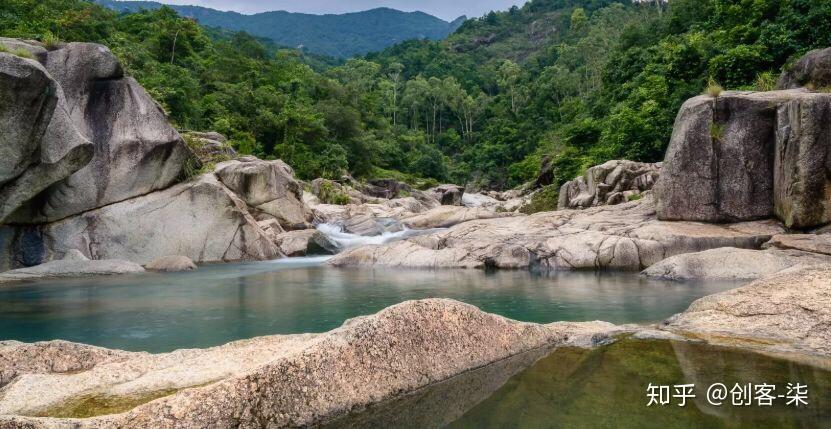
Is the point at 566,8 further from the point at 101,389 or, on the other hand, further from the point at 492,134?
the point at 101,389

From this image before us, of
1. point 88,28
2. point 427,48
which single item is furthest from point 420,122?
point 88,28

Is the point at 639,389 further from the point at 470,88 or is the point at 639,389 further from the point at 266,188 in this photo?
the point at 470,88

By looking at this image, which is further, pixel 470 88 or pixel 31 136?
pixel 470 88

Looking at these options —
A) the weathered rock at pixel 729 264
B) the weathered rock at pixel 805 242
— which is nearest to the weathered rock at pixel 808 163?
the weathered rock at pixel 805 242

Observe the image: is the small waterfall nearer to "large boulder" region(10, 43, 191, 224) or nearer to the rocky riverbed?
the rocky riverbed

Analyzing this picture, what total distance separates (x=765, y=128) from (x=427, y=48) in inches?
4207

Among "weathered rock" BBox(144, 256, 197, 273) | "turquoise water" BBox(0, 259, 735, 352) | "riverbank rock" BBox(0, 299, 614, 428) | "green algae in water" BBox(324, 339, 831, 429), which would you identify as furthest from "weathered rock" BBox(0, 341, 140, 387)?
"weathered rock" BBox(144, 256, 197, 273)

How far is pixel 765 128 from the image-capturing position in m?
14.6

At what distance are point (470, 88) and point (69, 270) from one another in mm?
88707

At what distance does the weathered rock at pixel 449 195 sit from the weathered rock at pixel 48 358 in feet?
136

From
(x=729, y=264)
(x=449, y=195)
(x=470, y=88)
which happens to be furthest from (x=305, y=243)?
(x=470, y=88)

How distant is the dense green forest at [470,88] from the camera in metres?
24.7

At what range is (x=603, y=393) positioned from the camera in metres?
3.43

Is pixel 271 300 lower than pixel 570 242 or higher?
lower
